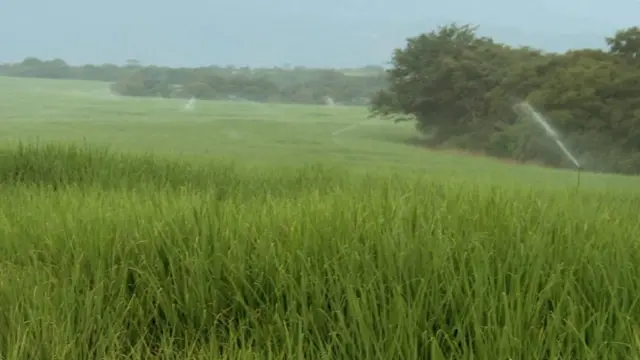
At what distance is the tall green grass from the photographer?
2.75ft

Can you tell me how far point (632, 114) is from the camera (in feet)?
8.92

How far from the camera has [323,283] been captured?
0.95 m

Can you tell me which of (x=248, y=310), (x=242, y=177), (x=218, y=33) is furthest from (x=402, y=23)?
(x=248, y=310)

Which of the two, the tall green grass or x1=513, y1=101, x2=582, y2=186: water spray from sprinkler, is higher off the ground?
x1=513, y1=101, x2=582, y2=186: water spray from sprinkler

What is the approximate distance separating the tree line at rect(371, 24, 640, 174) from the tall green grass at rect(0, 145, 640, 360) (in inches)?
60.7

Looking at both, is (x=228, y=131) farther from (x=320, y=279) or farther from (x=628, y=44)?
(x=320, y=279)

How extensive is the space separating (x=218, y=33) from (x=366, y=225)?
264 cm

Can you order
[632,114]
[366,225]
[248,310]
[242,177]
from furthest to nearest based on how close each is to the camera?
[632,114]
[242,177]
[366,225]
[248,310]

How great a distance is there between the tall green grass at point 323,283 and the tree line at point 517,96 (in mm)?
1541

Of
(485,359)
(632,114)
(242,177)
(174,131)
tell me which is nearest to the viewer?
(485,359)

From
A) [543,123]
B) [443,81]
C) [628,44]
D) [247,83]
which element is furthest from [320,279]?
[247,83]

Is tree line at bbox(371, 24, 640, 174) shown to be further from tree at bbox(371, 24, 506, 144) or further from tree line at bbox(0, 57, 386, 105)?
tree line at bbox(0, 57, 386, 105)

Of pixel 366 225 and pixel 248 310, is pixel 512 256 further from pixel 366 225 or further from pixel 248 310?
pixel 248 310

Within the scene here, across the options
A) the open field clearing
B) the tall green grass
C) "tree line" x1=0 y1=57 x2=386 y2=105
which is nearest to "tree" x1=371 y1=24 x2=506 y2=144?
the open field clearing
